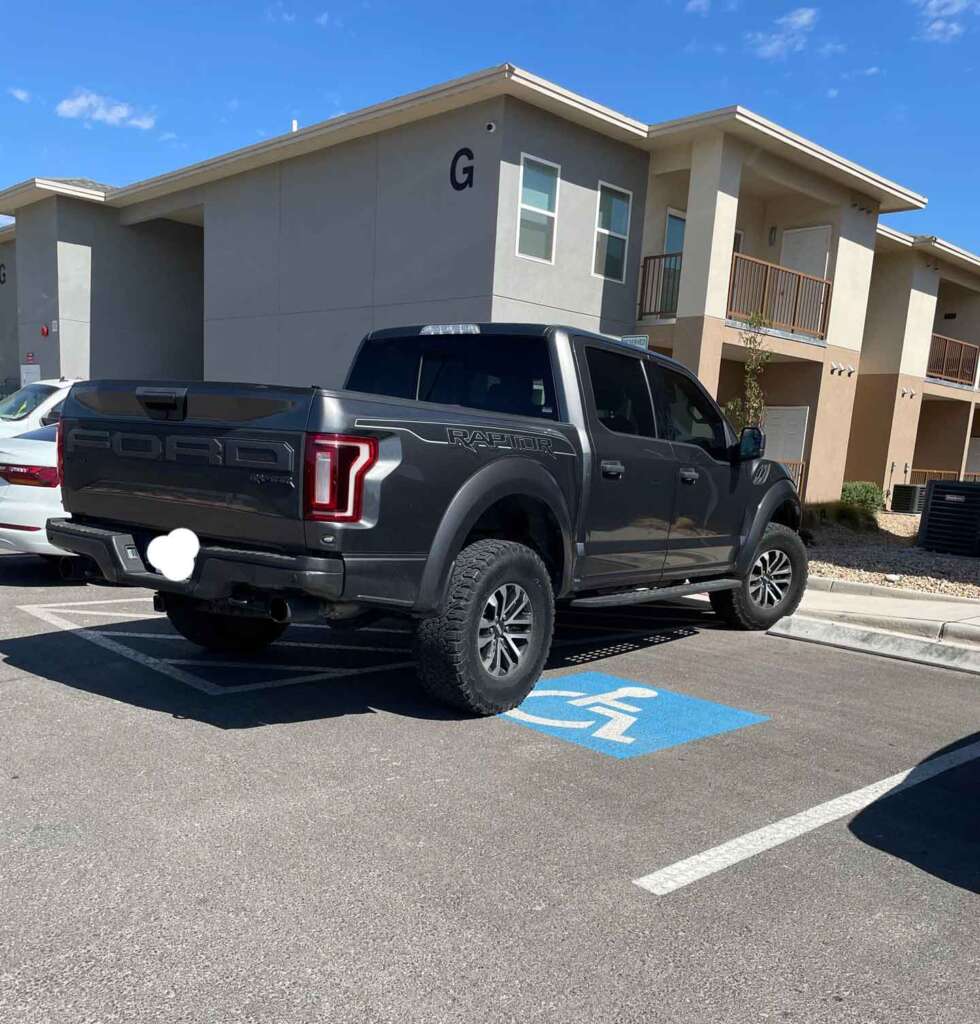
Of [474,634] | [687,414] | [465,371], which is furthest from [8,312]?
[474,634]

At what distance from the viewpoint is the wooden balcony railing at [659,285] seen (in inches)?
658

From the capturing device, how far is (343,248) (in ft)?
56.6

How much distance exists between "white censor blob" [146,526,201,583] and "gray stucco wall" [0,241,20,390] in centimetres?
2458

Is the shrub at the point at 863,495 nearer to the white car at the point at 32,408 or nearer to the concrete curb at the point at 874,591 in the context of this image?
the concrete curb at the point at 874,591

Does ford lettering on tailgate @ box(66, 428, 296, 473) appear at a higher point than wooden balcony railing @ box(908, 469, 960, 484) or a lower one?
higher

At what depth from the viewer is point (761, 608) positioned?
7645 mm

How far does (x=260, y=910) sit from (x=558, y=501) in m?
2.87

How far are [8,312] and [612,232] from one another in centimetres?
1878

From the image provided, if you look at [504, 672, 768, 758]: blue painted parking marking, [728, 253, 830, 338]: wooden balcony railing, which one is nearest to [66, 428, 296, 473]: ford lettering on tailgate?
[504, 672, 768, 758]: blue painted parking marking

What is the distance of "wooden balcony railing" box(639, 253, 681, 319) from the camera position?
54.8 feet

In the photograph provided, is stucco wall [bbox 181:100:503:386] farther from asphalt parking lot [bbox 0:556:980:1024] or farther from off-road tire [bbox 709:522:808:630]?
asphalt parking lot [bbox 0:556:980:1024]

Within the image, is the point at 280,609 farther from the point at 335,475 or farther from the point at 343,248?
the point at 343,248

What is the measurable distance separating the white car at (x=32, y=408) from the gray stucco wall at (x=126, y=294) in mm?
11290

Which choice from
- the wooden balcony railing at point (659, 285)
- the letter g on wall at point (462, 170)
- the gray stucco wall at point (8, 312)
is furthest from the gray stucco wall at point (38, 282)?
the wooden balcony railing at point (659, 285)
